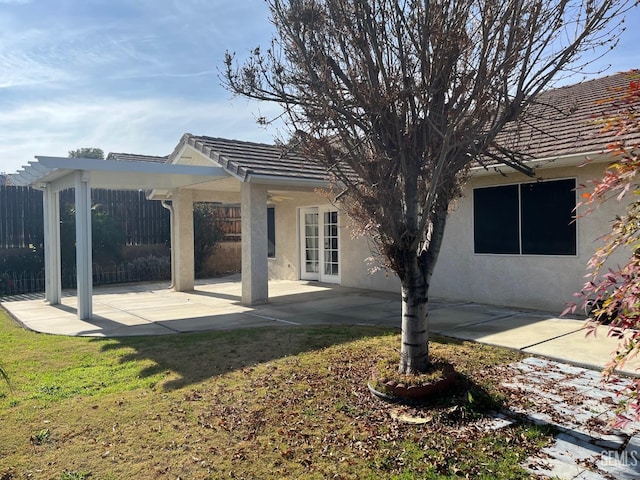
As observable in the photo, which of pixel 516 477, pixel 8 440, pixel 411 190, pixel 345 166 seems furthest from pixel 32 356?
pixel 516 477

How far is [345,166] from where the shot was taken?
225 inches

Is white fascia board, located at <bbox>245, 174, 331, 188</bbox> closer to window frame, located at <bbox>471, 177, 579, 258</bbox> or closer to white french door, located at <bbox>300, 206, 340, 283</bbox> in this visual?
white french door, located at <bbox>300, 206, 340, 283</bbox>

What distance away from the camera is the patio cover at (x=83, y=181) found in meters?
9.99

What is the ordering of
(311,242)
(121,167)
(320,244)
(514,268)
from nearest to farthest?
(121,167) → (514,268) → (320,244) → (311,242)

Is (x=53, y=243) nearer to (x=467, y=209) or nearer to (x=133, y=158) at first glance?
(x=133, y=158)

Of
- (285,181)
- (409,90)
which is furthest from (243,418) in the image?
(285,181)

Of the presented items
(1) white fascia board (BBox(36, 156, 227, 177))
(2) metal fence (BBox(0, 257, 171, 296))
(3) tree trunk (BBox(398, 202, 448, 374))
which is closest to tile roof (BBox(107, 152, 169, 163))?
(2) metal fence (BBox(0, 257, 171, 296))

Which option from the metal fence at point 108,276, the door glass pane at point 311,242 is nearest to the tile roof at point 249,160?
the door glass pane at point 311,242

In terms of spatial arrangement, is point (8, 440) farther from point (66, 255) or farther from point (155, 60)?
point (66, 255)

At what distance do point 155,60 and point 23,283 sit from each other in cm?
1004

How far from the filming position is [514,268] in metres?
11.0

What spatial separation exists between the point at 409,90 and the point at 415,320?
8.37 feet

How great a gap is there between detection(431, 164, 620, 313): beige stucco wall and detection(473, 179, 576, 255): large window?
0.16m

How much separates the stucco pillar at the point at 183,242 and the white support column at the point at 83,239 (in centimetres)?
516
